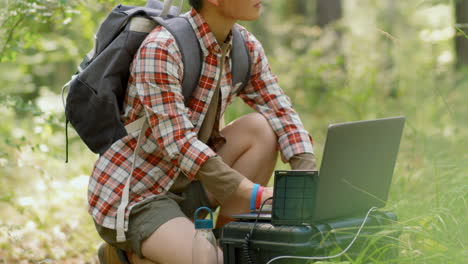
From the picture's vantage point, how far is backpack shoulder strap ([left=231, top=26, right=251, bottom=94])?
2725 mm

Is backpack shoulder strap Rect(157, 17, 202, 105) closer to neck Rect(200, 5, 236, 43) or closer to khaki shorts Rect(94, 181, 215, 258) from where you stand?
neck Rect(200, 5, 236, 43)

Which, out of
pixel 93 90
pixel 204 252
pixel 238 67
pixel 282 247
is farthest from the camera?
pixel 238 67

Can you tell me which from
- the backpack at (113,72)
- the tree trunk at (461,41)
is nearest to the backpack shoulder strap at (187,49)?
the backpack at (113,72)

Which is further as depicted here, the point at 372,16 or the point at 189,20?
the point at 372,16

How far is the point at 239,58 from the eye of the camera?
8.97 feet

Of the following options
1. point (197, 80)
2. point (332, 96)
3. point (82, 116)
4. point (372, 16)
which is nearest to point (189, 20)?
point (197, 80)

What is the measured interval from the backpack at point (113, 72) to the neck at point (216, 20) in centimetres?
8

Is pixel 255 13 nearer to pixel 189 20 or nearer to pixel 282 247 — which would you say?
pixel 189 20

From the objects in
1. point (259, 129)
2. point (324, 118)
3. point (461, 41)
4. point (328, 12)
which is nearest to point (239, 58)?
point (259, 129)

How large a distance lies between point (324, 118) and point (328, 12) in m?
2.88

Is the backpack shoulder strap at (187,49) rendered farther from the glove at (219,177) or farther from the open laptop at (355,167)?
the open laptop at (355,167)

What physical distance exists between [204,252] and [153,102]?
0.58m

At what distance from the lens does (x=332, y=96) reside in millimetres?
7012

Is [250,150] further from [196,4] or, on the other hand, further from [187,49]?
[196,4]
